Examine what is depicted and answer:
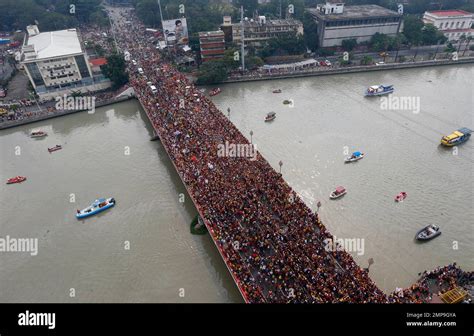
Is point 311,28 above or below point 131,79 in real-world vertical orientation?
above

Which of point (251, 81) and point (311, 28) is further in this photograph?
point (311, 28)

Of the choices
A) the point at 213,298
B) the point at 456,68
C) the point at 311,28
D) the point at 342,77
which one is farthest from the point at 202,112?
the point at 456,68

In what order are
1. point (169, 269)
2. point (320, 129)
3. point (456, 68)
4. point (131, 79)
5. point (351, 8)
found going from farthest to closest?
point (351, 8)
point (456, 68)
point (131, 79)
point (320, 129)
point (169, 269)

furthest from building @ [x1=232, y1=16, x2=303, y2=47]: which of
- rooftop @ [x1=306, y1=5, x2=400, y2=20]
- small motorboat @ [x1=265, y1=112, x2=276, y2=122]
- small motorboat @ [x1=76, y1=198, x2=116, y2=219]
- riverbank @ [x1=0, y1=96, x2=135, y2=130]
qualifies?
small motorboat @ [x1=76, y1=198, x2=116, y2=219]

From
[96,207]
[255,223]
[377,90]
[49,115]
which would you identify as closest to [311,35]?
[377,90]

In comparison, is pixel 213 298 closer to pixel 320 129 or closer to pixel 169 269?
pixel 169 269

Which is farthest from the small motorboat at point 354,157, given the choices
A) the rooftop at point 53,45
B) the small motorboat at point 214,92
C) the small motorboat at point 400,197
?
the rooftop at point 53,45

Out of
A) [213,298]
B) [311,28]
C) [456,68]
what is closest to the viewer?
[213,298]
